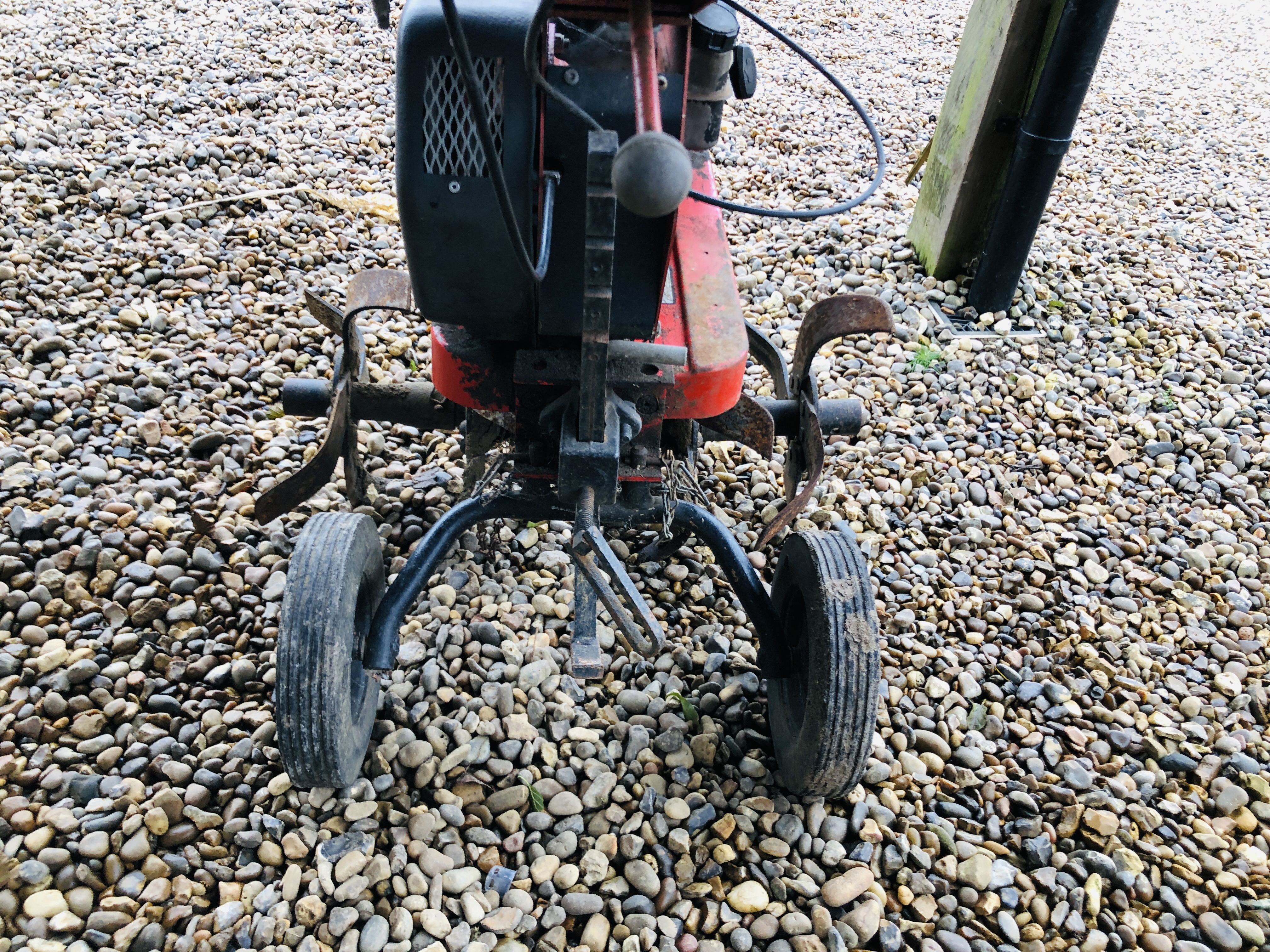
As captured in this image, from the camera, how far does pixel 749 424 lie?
2070mm

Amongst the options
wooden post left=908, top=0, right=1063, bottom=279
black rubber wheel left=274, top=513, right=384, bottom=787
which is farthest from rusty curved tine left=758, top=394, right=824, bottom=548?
wooden post left=908, top=0, right=1063, bottom=279

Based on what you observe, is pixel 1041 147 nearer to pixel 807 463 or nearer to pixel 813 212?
pixel 807 463

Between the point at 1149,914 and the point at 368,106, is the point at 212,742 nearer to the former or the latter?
the point at 1149,914

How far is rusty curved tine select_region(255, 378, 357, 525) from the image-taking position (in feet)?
7.02

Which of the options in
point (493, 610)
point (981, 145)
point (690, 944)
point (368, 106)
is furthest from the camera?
point (368, 106)

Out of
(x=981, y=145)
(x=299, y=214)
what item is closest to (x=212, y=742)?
(x=299, y=214)

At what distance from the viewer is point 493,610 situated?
7.73ft

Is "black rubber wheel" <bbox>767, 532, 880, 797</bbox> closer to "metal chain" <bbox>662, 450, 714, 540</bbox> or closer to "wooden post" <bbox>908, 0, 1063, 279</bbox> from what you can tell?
"metal chain" <bbox>662, 450, 714, 540</bbox>

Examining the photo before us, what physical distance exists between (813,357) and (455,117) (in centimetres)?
111

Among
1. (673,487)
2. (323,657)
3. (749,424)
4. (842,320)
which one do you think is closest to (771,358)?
(842,320)

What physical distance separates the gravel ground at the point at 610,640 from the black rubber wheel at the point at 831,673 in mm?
172

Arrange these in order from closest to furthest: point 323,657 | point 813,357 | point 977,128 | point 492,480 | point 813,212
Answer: point 813,212 < point 323,657 < point 492,480 < point 813,357 < point 977,128

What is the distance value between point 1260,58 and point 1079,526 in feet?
17.2

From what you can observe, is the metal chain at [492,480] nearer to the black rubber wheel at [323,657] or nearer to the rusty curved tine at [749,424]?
the black rubber wheel at [323,657]
